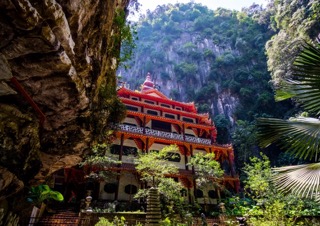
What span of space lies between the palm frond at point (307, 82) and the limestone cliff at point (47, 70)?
4452mm

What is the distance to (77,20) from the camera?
170 inches

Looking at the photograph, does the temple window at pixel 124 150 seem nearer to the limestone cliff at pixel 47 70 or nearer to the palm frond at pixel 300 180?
the limestone cliff at pixel 47 70

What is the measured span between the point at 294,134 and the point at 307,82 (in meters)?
1.21

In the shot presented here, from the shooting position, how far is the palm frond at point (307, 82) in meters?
3.96

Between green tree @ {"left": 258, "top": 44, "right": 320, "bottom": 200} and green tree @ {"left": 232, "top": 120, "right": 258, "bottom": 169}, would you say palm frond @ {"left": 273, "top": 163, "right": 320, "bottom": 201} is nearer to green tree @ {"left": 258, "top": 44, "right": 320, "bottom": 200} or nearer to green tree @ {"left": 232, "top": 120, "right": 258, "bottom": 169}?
green tree @ {"left": 258, "top": 44, "right": 320, "bottom": 200}

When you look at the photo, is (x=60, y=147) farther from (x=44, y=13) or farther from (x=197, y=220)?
(x=197, y=220)

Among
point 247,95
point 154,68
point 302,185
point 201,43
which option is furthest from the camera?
point 201,43

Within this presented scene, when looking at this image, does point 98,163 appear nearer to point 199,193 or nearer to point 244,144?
point 199,193

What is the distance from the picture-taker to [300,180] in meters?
4.12

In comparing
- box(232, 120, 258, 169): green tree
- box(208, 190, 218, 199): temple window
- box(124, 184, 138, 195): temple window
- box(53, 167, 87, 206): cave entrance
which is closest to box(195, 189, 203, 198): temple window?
box(208, 190, 218, 199): temple window

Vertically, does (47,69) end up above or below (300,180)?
above

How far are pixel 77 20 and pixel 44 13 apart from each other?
0.95 metres

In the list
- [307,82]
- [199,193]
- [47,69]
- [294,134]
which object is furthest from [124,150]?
[307,82]

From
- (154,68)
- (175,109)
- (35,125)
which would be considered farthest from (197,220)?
(154,68)
